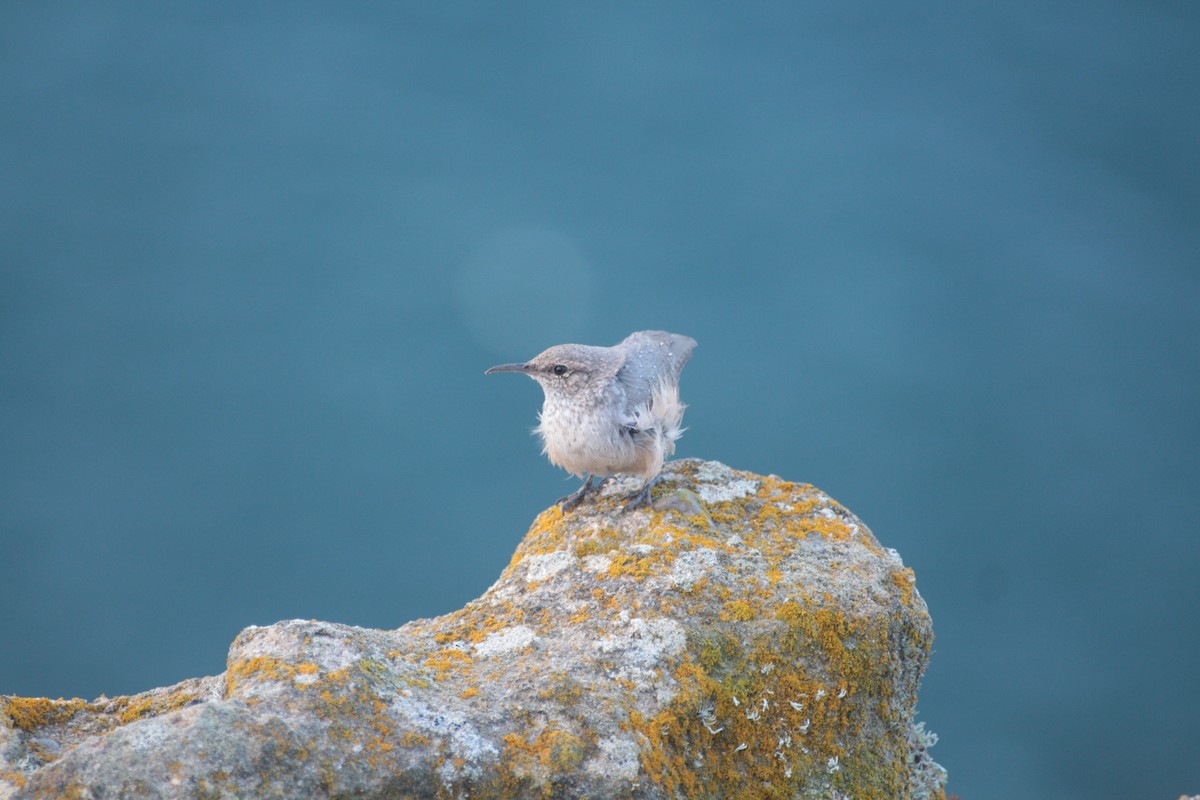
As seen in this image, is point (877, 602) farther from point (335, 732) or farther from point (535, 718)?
point (335, 732)

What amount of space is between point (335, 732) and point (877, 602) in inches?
105

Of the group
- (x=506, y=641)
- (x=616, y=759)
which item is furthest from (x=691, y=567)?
(x=616, y=759)

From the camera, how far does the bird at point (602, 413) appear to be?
640cm

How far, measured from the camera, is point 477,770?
3781mm

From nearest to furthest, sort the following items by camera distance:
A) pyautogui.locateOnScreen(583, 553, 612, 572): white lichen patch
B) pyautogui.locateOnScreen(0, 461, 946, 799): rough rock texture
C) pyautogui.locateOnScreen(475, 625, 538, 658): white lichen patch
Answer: pyautogui.locateOnScreen(0, 461, 946, 799): rough rock texture
pyautogui.locateOnScreen(475, 625, 538, 658): white lichen patch
pyautogui.locateOnScreen(583, 553, 612, 572): white lichen patch

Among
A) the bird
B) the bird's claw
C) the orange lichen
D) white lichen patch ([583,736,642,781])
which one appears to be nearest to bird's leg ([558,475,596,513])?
the bird

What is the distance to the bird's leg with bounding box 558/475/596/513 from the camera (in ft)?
20.3

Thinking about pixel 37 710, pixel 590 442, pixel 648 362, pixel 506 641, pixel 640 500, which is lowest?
pixel 37 710

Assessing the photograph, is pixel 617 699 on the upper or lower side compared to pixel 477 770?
upper

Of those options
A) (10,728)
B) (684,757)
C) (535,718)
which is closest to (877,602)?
(684,757)

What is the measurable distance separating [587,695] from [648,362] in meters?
3.26

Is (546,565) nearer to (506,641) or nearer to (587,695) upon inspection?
(506,641)

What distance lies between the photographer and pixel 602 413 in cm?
647

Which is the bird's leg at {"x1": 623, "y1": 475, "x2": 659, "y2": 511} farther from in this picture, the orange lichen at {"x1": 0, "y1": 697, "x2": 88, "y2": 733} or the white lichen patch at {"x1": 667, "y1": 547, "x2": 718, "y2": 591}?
the orange lichen at {"x1": 0, "y1": 697, "x2": 88, "y2": 733}
